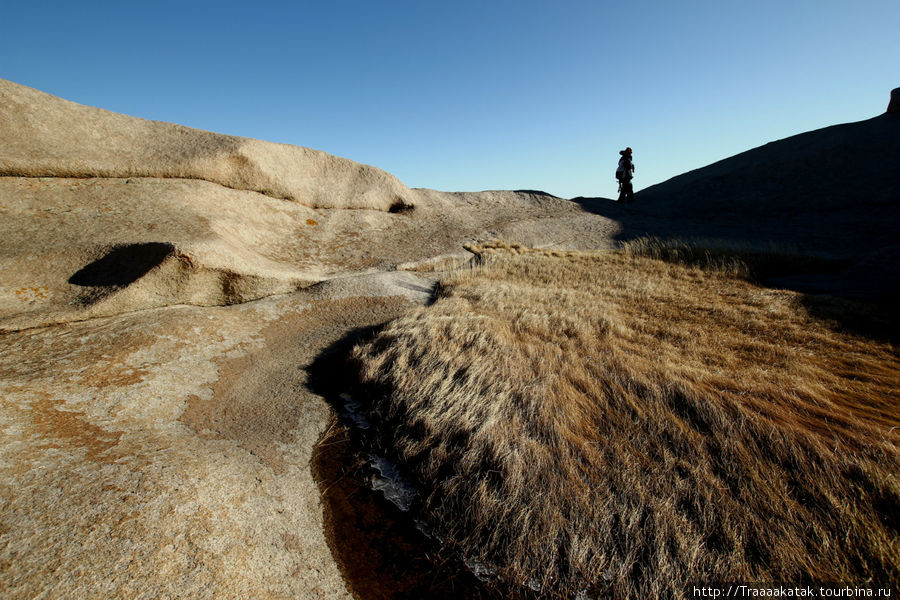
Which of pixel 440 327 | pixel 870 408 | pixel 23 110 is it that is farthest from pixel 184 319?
pixel 870 408

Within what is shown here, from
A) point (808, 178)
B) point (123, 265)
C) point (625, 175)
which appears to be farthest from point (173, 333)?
point (808, 178)

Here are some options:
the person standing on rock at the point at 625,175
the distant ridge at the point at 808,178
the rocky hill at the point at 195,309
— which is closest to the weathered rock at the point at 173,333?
the rocky hill at the point at 195,309

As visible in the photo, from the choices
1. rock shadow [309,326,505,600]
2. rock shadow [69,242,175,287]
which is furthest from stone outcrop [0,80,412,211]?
rock shadow [309,326,505,600]

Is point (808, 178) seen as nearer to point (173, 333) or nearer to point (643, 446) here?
point (643, 446)

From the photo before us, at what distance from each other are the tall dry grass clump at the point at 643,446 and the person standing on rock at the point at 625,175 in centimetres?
1147

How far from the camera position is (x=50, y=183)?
6.80 meters

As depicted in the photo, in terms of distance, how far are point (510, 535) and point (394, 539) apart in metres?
0.85

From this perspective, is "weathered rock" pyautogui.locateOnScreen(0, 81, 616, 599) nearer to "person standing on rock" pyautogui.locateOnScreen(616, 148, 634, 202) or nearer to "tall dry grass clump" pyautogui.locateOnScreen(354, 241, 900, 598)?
"tall dry grass clump" pyautogui.locateOnScreen(354, 241, 900, 598)

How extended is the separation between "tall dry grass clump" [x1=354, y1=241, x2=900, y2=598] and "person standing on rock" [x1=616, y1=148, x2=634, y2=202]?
1147 centimetres

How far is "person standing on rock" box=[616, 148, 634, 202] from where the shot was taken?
15.7 m

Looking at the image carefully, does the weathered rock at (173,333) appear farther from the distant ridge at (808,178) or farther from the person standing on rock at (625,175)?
the distant ridge at (808,178)

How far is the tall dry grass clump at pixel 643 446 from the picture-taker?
246 centimetres

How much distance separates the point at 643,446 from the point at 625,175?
50.4ft

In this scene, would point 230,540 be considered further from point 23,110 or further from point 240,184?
point 23,110
